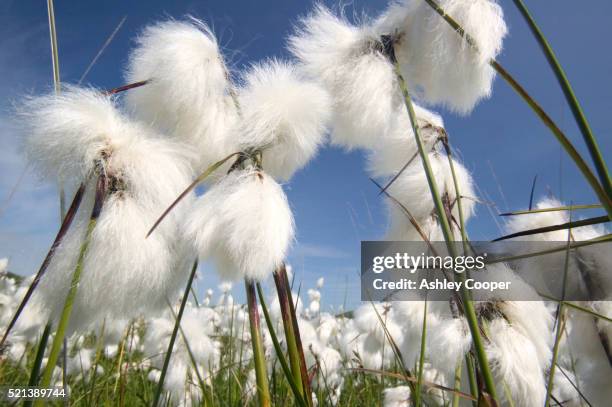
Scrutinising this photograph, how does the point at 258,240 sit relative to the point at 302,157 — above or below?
below

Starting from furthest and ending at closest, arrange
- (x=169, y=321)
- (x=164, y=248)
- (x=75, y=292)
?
(x=169, y=321)
(x=164, y=248)
(x=75, y=292)

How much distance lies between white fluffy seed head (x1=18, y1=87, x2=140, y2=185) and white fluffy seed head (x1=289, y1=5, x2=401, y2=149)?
0.66 m

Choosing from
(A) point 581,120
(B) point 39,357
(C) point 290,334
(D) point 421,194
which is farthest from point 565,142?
(B) point 39,357

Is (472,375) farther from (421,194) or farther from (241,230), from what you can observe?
(241,230)

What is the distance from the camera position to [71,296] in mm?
921

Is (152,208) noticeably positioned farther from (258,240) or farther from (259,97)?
(259,97)

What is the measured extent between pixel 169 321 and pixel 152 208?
7.04ft

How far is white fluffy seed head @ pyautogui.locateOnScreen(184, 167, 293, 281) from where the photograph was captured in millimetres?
992

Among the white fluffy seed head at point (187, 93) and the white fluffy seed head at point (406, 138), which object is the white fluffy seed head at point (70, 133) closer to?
the white fluffy seed head at point (187, 93)

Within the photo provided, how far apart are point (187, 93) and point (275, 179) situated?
37cm

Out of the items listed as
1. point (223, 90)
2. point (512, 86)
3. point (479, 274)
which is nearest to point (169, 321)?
point (223, 90)

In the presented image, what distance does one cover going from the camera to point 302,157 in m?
1.23

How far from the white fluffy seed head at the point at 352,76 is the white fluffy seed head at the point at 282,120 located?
0.49ft

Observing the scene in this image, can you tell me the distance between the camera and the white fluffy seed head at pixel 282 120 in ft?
3.69
